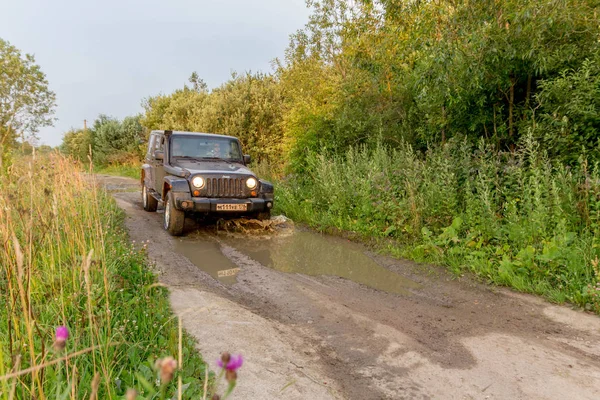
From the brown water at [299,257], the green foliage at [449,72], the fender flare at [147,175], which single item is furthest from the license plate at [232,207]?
the green foliage at [449,72]

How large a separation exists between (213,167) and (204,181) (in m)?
0.73

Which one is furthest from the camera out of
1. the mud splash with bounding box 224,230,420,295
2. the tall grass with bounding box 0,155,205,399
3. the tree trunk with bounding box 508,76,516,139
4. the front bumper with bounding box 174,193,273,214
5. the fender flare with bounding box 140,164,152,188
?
the fender flare with bounding box 140,164,152,188

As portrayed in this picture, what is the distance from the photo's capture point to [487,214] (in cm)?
562

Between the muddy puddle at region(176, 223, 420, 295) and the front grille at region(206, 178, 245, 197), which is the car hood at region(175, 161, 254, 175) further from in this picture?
the muddy puddle at region(176, 223, 420, 295)

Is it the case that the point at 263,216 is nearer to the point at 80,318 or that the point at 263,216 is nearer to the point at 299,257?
the point at 299,257

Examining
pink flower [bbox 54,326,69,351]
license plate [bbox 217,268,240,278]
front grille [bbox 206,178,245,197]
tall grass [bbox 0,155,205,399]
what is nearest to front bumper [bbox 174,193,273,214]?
front grille [bbox 206,178,245,197]

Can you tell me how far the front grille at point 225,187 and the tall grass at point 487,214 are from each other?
179cm

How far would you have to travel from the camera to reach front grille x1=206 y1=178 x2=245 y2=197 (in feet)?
23.1

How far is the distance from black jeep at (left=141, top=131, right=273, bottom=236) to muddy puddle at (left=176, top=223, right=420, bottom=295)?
1.78ft

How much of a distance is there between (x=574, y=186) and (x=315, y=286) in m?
3.76

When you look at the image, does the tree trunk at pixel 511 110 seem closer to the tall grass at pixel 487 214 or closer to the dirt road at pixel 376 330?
the tall grass at pixel 487 214

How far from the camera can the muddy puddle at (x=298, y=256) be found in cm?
521

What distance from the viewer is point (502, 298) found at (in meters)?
4.40

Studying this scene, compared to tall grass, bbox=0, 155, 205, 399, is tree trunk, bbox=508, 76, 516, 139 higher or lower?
higher
